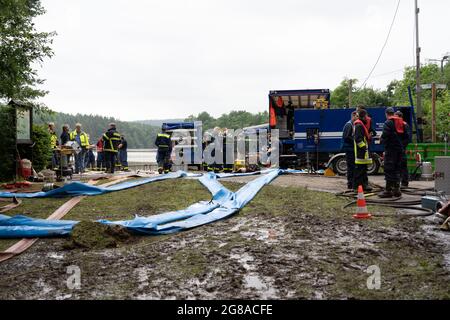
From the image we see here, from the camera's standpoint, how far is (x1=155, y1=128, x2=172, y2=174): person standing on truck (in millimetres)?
17859

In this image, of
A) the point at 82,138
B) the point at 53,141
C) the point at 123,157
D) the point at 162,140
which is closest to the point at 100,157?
the point at 123,157

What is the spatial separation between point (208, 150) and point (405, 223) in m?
13.2

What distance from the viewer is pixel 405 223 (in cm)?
739

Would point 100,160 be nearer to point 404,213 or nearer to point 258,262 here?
point 404,213

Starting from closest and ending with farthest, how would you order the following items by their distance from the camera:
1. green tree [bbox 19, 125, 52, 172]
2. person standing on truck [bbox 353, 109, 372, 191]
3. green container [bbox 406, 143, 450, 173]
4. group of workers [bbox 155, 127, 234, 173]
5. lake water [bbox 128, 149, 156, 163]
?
1. person standing on truck [bbox 353, 109, 372, 191]
2. green container [bbox 406, 143, 450, 173]
3. green tree [bbox 19, 125, 52, 172]
4. group of workers [bbox 155, 127, 234, 173]
5. lake water [bbox 128, 149, 156, 163]

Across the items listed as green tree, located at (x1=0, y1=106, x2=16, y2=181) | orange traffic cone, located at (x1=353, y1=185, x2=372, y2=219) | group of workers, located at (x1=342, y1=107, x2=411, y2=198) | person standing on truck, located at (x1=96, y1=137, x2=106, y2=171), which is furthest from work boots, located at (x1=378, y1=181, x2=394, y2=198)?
person standing on truck, located at (x1=96, y1=137, x2=106, y2=171)

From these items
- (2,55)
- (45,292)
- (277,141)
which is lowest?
(45,292)

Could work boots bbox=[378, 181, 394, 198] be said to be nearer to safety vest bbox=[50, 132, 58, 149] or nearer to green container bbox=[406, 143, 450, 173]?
green container bbox=[406, 143, 450, 173]

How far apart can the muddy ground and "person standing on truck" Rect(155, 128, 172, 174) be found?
9.68 meters

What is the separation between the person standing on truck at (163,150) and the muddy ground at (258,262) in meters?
9.68

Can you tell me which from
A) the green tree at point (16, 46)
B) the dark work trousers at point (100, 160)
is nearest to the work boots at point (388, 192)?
the green tree at point (16, 46)

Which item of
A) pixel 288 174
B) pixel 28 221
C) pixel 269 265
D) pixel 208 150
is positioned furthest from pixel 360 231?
pixel 208 150
